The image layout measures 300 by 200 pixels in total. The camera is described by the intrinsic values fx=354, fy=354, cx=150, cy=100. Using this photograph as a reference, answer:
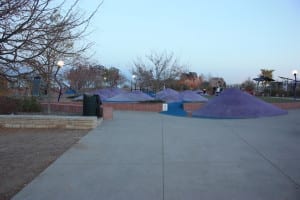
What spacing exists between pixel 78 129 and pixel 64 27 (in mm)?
7673

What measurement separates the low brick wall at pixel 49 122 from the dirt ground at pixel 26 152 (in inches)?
18.1

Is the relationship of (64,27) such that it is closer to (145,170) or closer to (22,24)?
(22,24)

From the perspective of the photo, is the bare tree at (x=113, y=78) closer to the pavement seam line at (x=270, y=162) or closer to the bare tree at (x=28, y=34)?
the pavement seam line at (x=270, y=162)

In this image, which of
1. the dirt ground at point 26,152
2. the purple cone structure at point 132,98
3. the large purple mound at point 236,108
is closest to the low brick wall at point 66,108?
the dirt ground at point 26,152

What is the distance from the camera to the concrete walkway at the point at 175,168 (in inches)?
206

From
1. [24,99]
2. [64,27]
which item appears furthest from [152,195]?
[24,99]

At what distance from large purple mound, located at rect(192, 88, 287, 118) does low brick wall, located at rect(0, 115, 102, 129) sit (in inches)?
267

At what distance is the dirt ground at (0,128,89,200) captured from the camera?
19.4 feet

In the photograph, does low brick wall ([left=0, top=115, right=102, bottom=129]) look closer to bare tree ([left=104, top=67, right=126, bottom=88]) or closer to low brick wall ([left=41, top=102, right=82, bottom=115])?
low brick wall ([left=41, top=102, right=82, bottom=115])

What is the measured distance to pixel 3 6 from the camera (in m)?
4.25

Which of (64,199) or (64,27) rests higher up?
(64,27)

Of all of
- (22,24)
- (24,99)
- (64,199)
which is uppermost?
(22,24)

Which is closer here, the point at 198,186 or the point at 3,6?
the point at 3,6

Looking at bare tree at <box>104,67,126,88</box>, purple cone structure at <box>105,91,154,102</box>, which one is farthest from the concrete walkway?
bare tree at <box>104,67,126,88</box>
